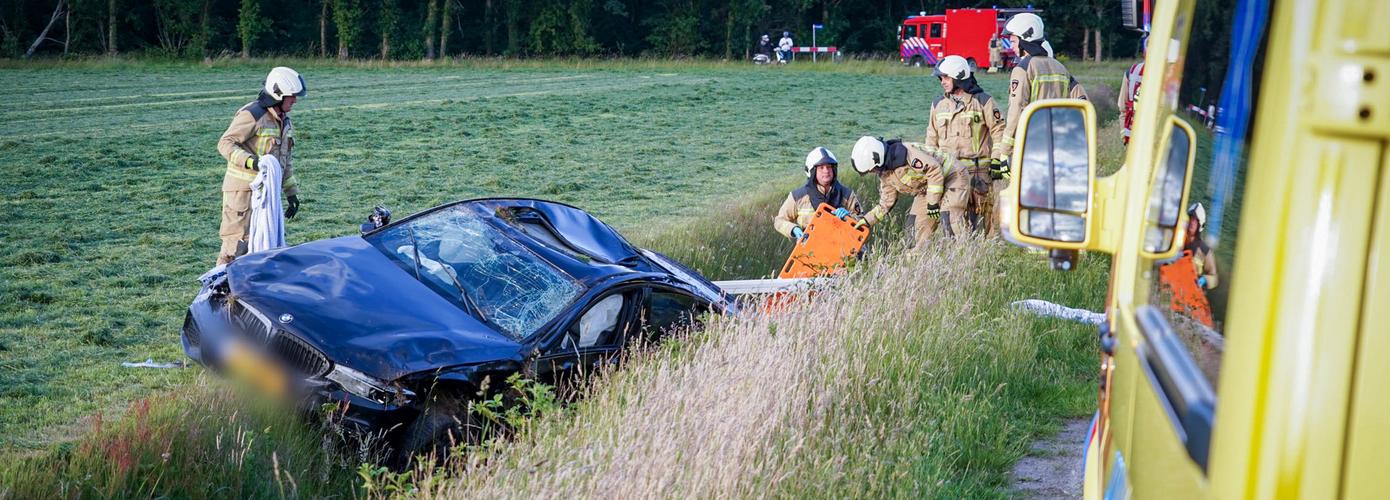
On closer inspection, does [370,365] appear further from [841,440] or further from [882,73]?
[882,73]

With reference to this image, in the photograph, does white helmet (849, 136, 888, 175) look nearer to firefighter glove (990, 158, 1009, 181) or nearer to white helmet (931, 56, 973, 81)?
white helmet (931, 56, 973, 81)

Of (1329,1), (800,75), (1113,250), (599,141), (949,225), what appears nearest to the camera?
(1329,1)

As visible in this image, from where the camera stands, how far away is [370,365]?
597 centimetres

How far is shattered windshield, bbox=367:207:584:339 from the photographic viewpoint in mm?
6699

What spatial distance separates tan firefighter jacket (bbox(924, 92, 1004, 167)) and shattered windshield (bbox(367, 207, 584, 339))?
193 inches

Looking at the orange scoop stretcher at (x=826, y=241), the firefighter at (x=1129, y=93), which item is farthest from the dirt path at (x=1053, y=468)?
the firefighter at (x=1129, y=93)

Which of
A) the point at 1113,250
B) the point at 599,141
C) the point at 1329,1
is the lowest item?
the point at 599,141

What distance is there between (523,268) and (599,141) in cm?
1803

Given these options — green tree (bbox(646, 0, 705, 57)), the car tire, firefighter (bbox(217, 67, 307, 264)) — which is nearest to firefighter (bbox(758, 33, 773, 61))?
green tree (bbox(646, 0, 705, 57))

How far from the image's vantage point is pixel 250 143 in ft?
31.7

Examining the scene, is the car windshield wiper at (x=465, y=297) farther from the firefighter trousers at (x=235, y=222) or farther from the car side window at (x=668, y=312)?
the firefighter trousers at (x=235, y=222)

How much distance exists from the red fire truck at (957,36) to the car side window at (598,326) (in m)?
43.2

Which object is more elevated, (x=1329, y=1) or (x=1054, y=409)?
(x=1329, y=1)

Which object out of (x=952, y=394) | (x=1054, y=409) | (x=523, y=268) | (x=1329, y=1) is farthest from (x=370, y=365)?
(x=1329, y=1)
